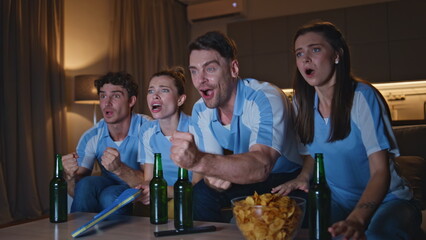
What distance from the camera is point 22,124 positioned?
372 cm

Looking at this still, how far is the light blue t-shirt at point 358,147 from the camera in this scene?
1.47 metres

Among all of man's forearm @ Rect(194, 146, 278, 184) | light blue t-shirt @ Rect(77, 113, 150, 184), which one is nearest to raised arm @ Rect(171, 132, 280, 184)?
man's forearm @ Rect(194, 146, 278, 184)

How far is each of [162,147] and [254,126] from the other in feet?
2.45

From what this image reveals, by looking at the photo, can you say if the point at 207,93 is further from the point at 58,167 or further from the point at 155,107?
the point at 58,167

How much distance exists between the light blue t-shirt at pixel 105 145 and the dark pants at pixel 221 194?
0.72 meters

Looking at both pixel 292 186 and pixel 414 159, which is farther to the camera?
pixel 414 159

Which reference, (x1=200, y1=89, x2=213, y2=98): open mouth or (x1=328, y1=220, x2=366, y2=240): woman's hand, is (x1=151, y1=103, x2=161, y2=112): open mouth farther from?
(x1=328, y1=220, x2=366, y2=240): woman's hand

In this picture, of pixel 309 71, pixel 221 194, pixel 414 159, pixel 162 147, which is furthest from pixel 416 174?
pixel 162 147

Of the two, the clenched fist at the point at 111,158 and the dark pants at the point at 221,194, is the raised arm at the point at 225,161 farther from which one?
the clenched fist at the point at 111,158

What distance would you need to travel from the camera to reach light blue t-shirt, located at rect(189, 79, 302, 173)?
166 cm

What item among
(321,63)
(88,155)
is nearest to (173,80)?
(88,155)

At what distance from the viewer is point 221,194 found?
6.30ft

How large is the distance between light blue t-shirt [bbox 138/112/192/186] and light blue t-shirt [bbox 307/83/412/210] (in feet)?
2.82

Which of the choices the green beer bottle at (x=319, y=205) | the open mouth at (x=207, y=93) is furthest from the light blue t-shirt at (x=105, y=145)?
the green beer bottle at (x=319, y=205)
